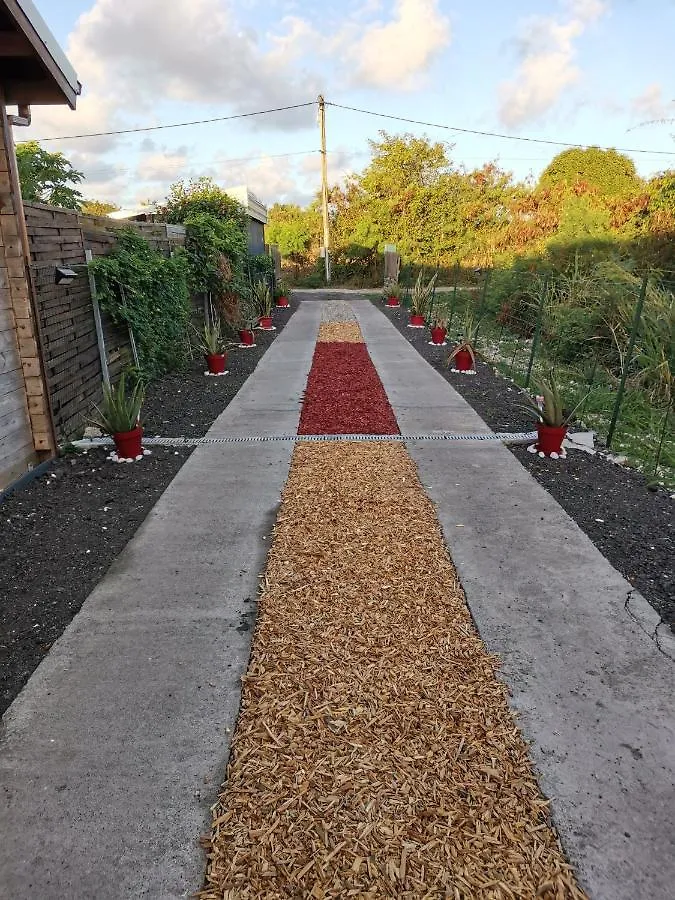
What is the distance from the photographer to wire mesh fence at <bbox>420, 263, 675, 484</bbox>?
5.08 metres

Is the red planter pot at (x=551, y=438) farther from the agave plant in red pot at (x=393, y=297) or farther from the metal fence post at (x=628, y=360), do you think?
the agave plant in red pot at (x=393, y=297)

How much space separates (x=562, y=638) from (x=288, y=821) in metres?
1.46

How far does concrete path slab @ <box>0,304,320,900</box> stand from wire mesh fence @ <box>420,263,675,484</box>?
3.48 m

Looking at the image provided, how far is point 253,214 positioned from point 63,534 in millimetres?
12542

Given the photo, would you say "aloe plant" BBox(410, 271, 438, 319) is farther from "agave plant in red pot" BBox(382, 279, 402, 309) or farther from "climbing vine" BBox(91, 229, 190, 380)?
"climbing vine" BBox(91, 229, 190, 380)

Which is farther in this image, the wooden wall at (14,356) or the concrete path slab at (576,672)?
the wooden wall at (14,356)

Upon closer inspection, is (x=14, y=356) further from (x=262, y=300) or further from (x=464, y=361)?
(x=262, y=300)

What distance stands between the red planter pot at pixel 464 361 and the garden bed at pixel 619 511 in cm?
218

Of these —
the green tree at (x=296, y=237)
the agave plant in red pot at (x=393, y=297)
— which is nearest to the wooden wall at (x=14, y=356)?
the agave plant in red pot at (x=393, y=297)

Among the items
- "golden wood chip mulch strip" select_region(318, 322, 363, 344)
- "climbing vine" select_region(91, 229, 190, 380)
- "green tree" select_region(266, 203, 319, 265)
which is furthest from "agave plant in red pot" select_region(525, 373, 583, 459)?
"green tree" select_region(266, 203, 319, 265)

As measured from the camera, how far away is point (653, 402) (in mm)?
6074

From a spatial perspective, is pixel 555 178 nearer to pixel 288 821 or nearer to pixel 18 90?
pixel 18 90

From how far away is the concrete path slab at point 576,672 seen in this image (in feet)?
5.39

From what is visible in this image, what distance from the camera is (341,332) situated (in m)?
11.4
